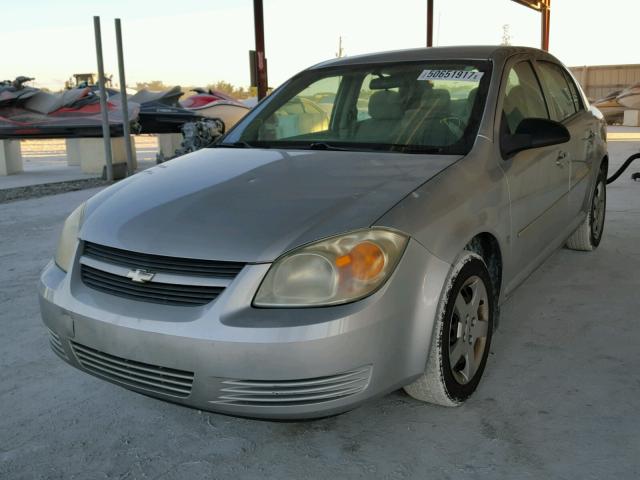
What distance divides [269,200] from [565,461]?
1.30m

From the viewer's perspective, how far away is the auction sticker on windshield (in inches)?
115

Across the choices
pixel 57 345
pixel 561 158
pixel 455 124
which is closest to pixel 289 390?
pixel 57 345

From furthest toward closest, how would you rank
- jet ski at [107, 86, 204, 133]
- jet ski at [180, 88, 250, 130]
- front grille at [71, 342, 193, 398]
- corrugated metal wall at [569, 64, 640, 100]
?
corrugated metal wall at [569, 64, 640, 100] → jet ski at [180, 88, 250, 130] → jet ski at [107, 86, 204, 133] → front grille at [71, 342, 193, 398]

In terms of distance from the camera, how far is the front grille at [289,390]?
6.05ft

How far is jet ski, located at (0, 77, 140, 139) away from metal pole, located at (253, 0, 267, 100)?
3.46 meters

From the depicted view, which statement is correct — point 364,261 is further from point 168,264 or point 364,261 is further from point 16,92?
point 16,92

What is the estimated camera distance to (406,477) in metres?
1.94

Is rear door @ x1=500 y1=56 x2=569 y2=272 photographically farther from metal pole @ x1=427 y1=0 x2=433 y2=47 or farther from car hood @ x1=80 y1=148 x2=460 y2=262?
metal pole @ x1=427 y1=0 x2=433 y2=47

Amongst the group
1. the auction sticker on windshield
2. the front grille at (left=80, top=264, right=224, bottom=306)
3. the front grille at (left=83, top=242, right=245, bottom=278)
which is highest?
the auction sticker on windshield

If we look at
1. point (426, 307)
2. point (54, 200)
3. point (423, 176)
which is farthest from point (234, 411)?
point (54, 200)

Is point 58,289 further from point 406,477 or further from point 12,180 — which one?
point 12,180

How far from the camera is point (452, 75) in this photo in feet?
9.80

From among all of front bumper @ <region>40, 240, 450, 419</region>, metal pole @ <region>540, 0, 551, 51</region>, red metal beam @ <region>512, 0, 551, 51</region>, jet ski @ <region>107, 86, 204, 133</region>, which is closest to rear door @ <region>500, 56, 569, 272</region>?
front bumper @ <region>40, 240, 450, 419</region>

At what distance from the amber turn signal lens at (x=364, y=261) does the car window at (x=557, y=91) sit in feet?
6.79
